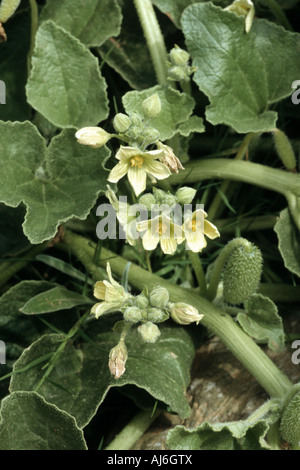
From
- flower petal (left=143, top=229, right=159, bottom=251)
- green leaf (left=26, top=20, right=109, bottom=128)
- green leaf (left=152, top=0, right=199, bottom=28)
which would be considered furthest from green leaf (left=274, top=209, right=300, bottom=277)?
green leaf (left=152, top=0, right=199, bottom=28)

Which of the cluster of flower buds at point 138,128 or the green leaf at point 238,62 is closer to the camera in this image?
the cluster of flower buds at point 138,128

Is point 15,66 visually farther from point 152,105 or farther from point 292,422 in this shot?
point 292,422

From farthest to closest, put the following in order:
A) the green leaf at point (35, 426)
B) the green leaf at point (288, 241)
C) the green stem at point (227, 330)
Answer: the green leaf at point (288, 241)
the green stem at point (227, 330)
the green leaf at point (35, 426)

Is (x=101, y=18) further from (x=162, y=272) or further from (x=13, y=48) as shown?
(x=162, y=272)

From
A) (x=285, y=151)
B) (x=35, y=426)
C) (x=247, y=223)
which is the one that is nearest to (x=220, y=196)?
(x=247, y=223)

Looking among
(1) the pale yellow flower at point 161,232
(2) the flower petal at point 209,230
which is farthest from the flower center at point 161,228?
(2) the flower petal at point 209,230

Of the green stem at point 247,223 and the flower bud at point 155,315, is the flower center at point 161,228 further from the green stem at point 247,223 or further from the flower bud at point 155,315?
the green stem at point 247,223
